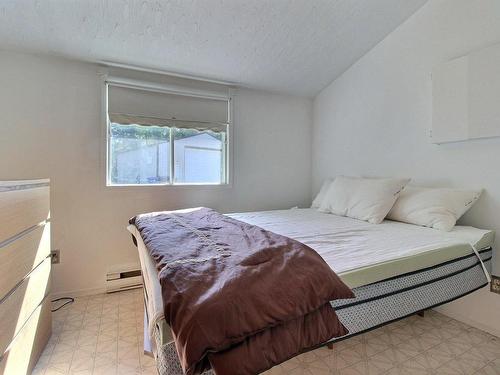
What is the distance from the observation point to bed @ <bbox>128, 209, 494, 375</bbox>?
1.10 m

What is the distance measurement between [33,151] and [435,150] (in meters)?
3.33

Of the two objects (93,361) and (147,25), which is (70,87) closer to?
(147,25)

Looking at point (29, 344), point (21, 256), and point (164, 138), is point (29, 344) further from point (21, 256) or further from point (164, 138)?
point (164, 138)

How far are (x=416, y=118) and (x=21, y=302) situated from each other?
9.91 ft

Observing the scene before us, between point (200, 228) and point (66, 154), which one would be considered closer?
point (200, 228)

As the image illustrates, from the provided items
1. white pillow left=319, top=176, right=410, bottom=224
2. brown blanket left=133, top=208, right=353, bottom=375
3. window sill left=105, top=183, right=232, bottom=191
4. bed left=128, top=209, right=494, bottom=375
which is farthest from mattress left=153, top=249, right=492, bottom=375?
window sill left=105, top=183, right=232, bottom=191

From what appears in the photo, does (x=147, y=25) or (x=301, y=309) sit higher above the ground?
(x=147, y=25)

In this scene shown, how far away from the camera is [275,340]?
857 millimetres

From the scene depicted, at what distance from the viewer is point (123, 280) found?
2516 millimetres

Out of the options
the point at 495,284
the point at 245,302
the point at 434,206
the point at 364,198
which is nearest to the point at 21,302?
the point at 245,302

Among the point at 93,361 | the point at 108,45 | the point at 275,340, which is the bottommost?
the point at 93,361

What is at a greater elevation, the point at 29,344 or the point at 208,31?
the point at 208,31

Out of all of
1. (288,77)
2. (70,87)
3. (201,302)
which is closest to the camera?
(201,302)

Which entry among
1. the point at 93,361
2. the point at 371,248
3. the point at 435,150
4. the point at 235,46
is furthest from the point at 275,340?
the point at 235,46
